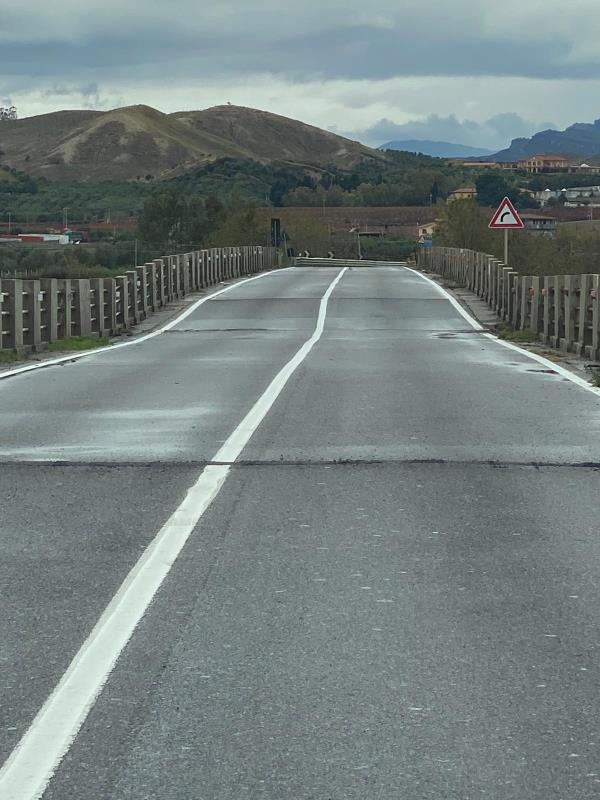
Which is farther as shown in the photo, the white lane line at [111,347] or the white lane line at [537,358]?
the white lane line at [111,347]

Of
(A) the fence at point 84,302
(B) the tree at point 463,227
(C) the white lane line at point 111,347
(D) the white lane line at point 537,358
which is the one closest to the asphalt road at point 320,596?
(D) the white lane line at point 537,358

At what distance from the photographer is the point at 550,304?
999 inches

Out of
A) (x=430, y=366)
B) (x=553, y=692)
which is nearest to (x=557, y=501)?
(x=553, y=692)

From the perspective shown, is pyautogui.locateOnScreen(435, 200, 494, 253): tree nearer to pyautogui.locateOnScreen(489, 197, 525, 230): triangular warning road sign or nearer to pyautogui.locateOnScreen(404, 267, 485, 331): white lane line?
pyautogui.locateOnScreen(404, 267, 485, 331): white lane line

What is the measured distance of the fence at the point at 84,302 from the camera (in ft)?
73.9

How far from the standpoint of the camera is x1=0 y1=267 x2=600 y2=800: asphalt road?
4.33 metres

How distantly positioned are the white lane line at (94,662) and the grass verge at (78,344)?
14.9 metres

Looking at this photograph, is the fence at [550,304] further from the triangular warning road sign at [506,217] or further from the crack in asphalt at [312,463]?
the crack in asphalt at [312,463]

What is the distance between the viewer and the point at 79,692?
4.97m

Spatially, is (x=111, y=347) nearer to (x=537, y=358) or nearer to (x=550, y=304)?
(x=537, y=358)

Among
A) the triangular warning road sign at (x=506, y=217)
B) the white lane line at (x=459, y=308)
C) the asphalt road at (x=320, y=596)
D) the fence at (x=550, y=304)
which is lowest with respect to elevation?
the white lane line at (x=459, y=308)

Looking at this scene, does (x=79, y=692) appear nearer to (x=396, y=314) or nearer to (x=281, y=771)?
(x=281, y=771)

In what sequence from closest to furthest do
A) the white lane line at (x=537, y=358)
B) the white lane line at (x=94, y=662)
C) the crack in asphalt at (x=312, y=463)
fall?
the white lane line at (x=94, y=662), the crack in asphalt at (x=312, y=463), the white lane line at (x=537, y=358)

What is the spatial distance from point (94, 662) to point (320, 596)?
1347 mm
